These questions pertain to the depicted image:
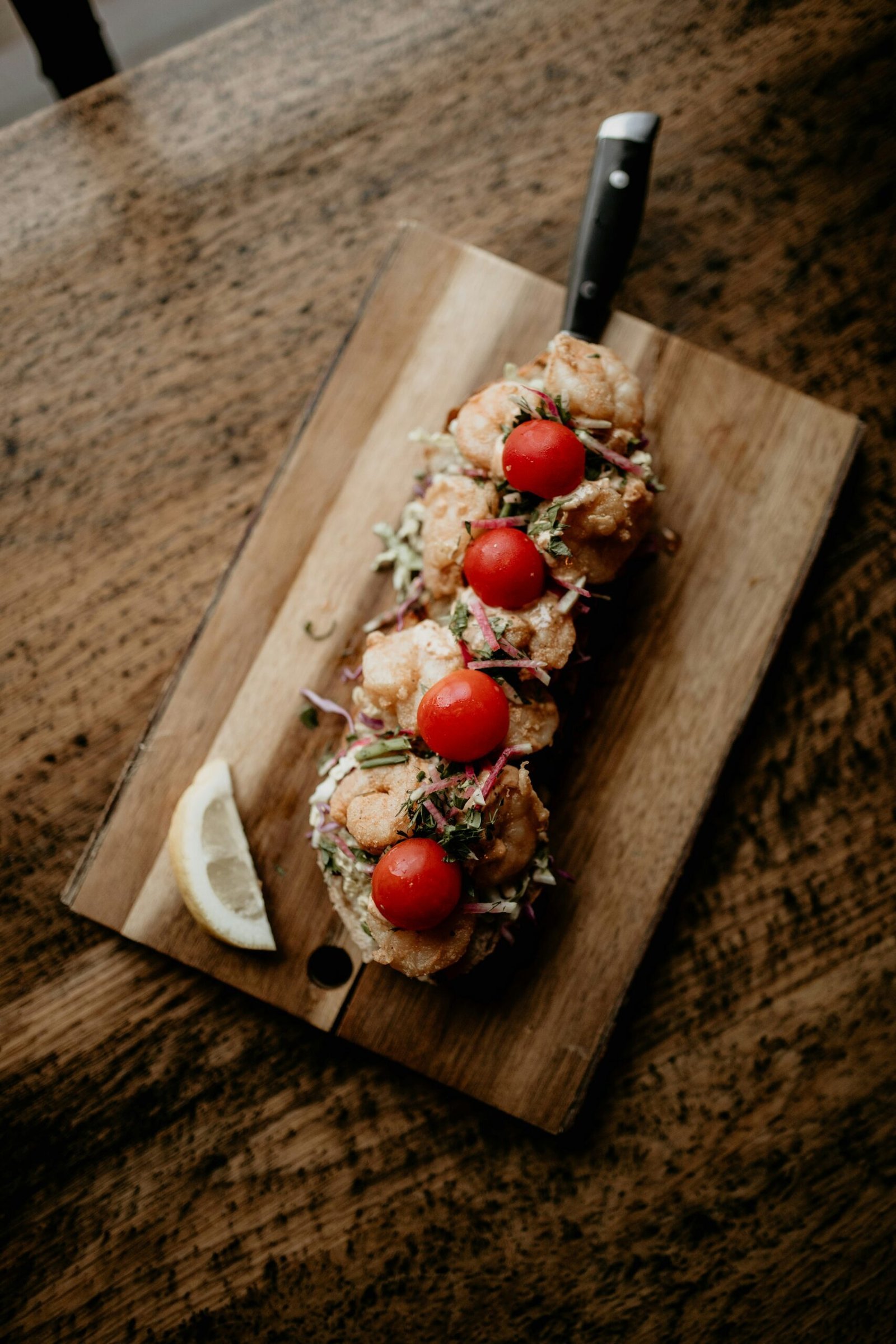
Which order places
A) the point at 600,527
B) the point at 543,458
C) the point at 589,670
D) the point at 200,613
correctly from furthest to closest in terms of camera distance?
the point at 200,613, the point at 589,670, the point at 600,527, the point at 543,458

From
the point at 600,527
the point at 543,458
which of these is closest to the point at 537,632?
the point at 600,527

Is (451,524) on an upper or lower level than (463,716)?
upper

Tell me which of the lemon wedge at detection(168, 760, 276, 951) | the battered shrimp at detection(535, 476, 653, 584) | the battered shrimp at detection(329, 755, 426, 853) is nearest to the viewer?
the battered shrimp at detection(329, 755, 426, 853)

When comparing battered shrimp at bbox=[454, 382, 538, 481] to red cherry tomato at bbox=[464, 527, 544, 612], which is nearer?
red cherry tomato at bbox=[464, 527, 544, 612]

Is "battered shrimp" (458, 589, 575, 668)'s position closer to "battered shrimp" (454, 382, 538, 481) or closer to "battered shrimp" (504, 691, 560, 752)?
"battered shrimp" (504, 691, 560, 752)

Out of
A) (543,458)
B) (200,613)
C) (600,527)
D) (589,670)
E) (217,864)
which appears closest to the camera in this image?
(543,458)

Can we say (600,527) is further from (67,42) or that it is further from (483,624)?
(67,42)

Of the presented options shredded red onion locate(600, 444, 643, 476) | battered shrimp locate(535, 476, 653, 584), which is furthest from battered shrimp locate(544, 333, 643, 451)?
battered shrimp locate(535, 476, 653, 584)
